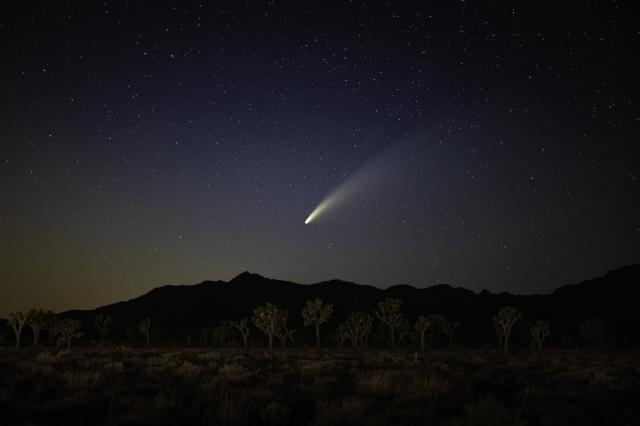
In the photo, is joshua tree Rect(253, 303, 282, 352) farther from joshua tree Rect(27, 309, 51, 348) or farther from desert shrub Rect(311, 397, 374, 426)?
desert shrub Rect(311, 397, 374, 426)

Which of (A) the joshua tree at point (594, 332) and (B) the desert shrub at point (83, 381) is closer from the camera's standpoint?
(B) the desert shrub at point (83, 381)

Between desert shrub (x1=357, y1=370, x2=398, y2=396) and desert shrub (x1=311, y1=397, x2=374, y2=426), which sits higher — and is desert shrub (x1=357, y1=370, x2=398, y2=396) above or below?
below

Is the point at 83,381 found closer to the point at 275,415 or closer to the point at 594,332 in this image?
the point at 275,415

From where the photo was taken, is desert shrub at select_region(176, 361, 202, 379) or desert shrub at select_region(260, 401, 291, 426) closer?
desert shrub at select_region(260, 401, 291, 426)

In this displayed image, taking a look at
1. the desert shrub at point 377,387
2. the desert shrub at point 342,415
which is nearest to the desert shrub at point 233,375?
the desert shrub at point 377,387

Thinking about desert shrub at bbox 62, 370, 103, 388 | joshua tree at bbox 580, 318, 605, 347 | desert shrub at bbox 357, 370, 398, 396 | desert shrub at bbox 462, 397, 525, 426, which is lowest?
joshua tree at bbox 580, 318, 605, 347

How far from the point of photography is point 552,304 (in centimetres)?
Answer: 17775

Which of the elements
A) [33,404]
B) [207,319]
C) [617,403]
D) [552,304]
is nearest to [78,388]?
[33,404]

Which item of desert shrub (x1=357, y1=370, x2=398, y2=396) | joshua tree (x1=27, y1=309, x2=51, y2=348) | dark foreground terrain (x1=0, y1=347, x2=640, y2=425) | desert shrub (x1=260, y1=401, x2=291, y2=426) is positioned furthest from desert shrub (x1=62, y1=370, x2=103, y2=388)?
joshua tree (x1=27, y1=309, x2=51, y2=348)

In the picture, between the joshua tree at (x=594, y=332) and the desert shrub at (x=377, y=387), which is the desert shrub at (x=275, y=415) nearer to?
the desert shrub at (x=377, y=387)

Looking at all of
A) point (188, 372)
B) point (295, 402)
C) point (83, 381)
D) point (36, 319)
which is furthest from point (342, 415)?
point (36, 319)

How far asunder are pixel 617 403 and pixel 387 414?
20.1ft

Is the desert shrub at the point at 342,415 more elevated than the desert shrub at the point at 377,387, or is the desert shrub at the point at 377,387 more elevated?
the desert shrub at the point at 342,415

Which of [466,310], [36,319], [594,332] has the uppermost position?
[36,319]
